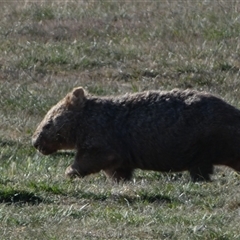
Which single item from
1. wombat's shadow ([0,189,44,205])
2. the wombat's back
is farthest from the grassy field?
→ the wombat's back

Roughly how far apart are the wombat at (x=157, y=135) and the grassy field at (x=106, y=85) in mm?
191

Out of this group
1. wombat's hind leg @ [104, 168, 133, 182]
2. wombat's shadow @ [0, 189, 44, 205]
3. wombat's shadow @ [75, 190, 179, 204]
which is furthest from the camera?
wombat's hind leg @ [104, 168, 133, 182]

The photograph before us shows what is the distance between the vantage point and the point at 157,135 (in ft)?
32.2

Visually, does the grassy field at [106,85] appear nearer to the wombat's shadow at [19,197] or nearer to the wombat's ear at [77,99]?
the wombat's shadow at [19,197]

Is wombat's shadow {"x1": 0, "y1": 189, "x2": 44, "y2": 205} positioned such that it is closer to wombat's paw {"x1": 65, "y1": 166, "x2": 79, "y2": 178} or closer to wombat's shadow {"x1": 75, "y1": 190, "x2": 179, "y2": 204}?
wombat's shadow {"x1": 75, "y1": 190, "x2": 179, "y2": 204}

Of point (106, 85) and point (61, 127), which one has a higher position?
point (61, 127)

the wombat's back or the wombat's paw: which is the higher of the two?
the wombat's back

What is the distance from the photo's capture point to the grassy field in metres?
7.26

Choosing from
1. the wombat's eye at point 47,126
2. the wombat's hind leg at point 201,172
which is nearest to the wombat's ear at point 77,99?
the wombat's eye at point 47,126

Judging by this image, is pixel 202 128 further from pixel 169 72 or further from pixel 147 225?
pixel 169 72

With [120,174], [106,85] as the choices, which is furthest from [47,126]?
[106,85]

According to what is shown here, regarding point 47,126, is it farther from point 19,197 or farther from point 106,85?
point 106,85

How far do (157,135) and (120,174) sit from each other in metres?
0.56

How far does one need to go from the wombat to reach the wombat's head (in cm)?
5
